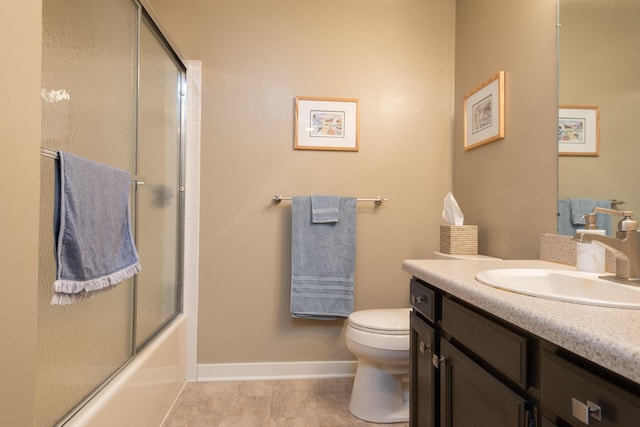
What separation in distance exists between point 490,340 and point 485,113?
1347mm

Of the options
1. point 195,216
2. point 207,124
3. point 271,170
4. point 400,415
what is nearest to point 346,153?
point 271,170

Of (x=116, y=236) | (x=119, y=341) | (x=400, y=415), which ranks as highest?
(x=116, y=236)

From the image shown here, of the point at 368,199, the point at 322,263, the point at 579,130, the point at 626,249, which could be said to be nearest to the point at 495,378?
the point at 626,249

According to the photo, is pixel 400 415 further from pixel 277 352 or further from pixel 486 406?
pixel 486 406

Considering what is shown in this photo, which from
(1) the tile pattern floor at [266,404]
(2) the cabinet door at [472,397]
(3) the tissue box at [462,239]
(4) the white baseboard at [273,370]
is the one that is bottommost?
(1) the tile pattern floor at [266,404]

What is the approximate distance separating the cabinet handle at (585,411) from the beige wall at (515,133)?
0.95m

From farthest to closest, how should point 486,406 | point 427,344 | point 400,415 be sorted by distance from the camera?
point 400,415, point 427,344, point 486,406

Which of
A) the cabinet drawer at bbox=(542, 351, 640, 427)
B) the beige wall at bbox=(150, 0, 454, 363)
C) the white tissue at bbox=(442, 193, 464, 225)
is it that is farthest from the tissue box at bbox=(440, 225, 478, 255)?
the cabinet drawer at bbox=(542, 351, 640, 427)

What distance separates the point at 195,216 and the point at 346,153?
98 centimetres

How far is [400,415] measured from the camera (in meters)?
1.58

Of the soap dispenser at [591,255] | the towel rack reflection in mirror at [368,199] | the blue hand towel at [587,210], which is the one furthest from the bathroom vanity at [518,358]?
the towel rack reflection in mirror at [368,199]

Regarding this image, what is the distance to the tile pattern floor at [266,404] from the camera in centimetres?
156

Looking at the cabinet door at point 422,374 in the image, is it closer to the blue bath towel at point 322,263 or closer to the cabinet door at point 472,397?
the cabinet door at point 472,397

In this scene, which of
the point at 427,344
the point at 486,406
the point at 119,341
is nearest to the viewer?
the point at 486,406
